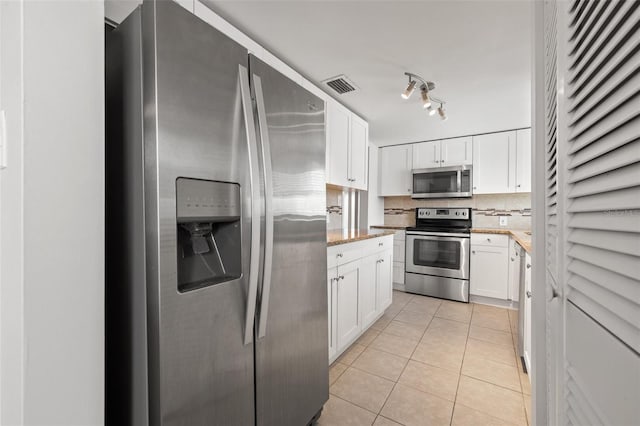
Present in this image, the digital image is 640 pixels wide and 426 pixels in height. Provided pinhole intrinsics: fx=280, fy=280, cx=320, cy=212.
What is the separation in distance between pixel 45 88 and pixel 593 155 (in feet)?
3.57

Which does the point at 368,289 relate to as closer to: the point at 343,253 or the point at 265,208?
the point at 343,253

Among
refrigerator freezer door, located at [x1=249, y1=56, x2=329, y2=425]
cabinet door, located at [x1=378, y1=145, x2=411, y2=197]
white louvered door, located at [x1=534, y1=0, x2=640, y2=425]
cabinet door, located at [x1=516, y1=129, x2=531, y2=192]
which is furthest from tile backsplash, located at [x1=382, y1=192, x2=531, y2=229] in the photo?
white louvered door, located at [x1=534, y1=0, x2=640, y2=425]

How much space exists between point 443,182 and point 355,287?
2.49 metres

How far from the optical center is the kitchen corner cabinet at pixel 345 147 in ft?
8.60

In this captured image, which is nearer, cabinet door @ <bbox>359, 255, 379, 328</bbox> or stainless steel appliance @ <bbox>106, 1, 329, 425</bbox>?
stainless steel appliance @ <bbox>106, 1, 329, 425</bbox>

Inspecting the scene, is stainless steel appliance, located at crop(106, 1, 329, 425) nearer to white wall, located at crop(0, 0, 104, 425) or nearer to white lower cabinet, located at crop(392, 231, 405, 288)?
white wall, located at crop(0, 0, 104, 425)

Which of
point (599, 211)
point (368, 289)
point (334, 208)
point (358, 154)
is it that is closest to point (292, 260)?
point (599, 211)

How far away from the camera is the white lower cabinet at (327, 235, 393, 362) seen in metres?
2.01

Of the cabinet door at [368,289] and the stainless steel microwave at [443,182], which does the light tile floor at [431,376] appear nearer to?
the cabinet door at [368,289]

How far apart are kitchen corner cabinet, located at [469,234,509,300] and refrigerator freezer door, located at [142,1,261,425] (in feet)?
11.3

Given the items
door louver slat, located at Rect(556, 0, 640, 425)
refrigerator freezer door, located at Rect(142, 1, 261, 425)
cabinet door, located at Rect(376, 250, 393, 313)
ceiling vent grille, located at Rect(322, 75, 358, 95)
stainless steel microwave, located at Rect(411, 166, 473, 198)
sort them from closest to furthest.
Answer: door louver slat, located at Rect(556, 0, 640, 425) < refrigerator freezer door, located at Rect(142, 1, 261, 425) < ceiling vent grille, located at Rect(322, 75, 358, 95) < cabinet door, located at Rect(376, 250, 393, 313) < stainless steel microwave, located at Rect(411, 166, 473, 198)

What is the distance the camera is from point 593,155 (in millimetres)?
392

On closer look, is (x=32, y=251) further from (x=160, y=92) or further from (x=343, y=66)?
(x=343, y=66)

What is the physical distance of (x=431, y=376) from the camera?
6.58 feet
